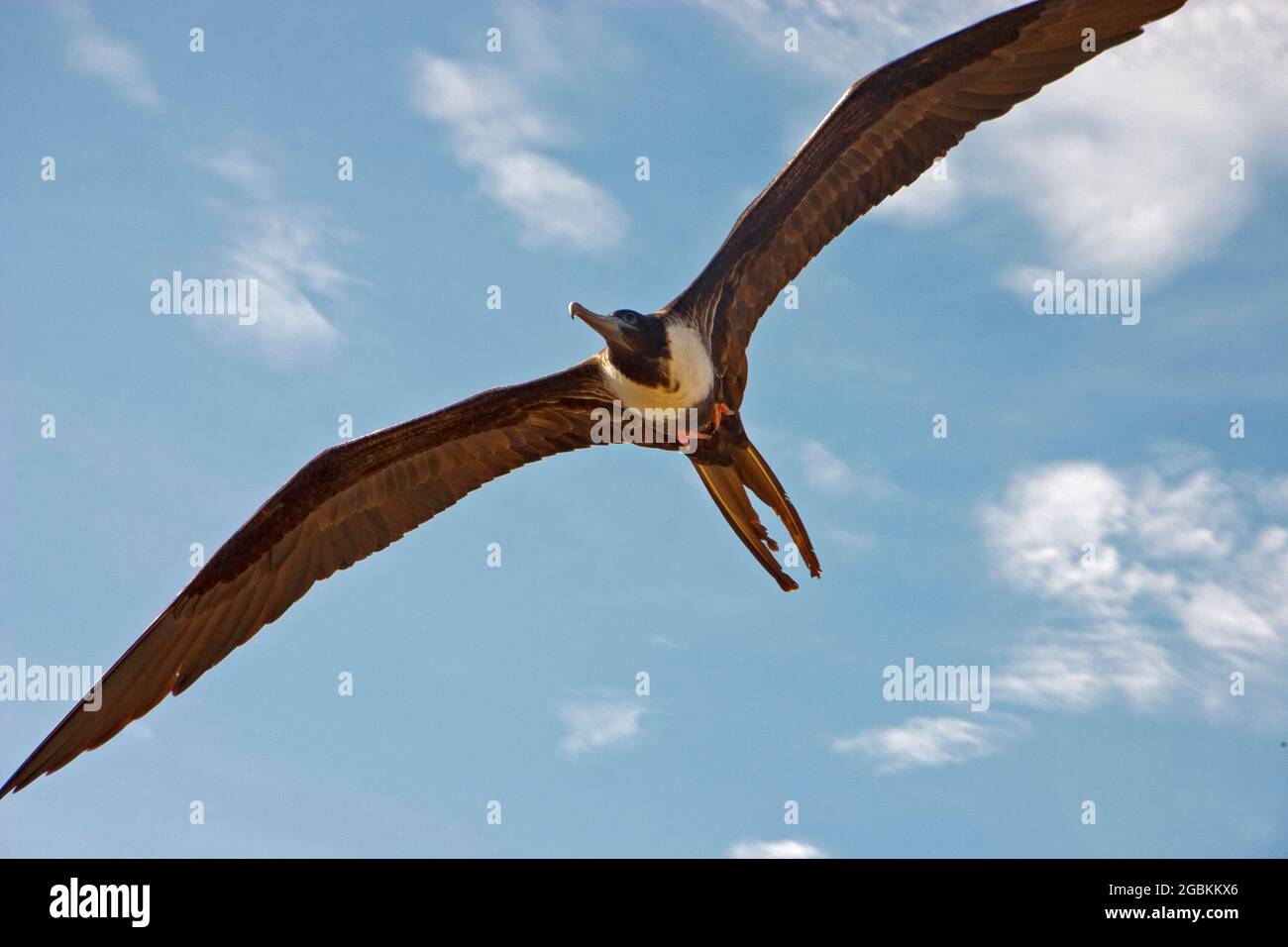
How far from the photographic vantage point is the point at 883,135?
34.5 feet

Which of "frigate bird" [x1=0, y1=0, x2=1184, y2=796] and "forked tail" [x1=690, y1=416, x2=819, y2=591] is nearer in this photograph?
"frigate bird" [x1=0, y1=0, x2=1184, y2=796]

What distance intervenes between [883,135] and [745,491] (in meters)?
2.77

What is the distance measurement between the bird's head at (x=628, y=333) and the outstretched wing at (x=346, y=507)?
1.77 ft

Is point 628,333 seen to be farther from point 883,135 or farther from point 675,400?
point 883,135

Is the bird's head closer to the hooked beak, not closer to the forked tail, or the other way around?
the hooked beak

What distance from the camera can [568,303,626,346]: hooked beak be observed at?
9930 millimetres

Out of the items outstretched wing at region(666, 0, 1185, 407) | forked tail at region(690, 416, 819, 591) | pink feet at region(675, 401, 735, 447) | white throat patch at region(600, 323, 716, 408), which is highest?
outstretched wing at region(666, 0, 1185, 407)

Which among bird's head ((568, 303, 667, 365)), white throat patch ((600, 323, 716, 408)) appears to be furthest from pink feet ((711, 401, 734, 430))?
bird's head ((568, 303, 667, 365))

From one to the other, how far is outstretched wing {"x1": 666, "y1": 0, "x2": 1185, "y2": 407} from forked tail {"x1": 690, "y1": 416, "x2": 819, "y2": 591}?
1.08ft

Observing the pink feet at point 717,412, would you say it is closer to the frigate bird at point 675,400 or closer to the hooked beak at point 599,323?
the frigate bird at point 675,400

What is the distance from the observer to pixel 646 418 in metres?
10.4

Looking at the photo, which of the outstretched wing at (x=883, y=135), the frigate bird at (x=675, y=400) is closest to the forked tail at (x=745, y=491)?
the frigate bird at (x=675, y=400)

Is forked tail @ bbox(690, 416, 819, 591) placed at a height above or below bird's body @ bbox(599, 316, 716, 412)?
below

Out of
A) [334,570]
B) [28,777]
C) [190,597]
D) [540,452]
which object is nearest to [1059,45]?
[540,452]
